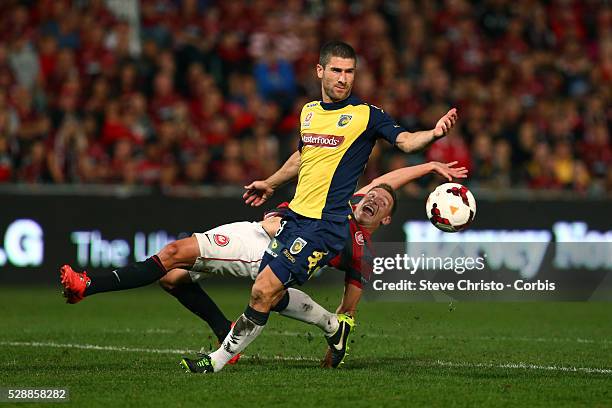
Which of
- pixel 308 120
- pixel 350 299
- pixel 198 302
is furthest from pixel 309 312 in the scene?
pixel 308 120

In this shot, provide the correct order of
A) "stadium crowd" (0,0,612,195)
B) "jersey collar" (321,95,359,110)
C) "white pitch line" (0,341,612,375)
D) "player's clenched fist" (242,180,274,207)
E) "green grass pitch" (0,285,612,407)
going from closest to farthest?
"green grass pitch" (0,285,612,407), "jersey collar" (321,95,359,110), "white pitch line" (0,341,612,375), "player's clenched fist" (242,180,274,207), "stadium crowd" (0,0,612,195)

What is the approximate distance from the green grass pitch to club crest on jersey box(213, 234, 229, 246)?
0.88 m

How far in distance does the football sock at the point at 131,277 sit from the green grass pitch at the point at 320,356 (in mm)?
592

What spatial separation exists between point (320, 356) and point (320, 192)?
1.91 meters

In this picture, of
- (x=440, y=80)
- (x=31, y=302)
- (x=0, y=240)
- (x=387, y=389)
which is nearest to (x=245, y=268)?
(x=387, y=389)

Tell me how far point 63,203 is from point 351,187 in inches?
332

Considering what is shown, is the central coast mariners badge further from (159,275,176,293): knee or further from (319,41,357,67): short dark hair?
(159,275,176,293): knee

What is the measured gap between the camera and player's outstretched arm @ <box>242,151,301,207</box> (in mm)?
8570

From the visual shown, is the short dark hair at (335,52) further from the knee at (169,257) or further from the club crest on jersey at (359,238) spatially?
the knee at (169,257)

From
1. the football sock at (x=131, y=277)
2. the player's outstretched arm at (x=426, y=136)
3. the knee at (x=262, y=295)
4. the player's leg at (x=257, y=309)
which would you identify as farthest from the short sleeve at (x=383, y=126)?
the football sock at (x=131, y=277)

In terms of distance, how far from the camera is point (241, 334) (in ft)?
25.7

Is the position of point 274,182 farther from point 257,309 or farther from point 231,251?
point 257,309

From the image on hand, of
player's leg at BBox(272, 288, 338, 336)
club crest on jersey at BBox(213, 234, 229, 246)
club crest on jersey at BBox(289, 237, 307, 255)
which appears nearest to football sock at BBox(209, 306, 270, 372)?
club crest on jersey at BBox(289, 237, 307, 255)

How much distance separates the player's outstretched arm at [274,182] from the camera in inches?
337
